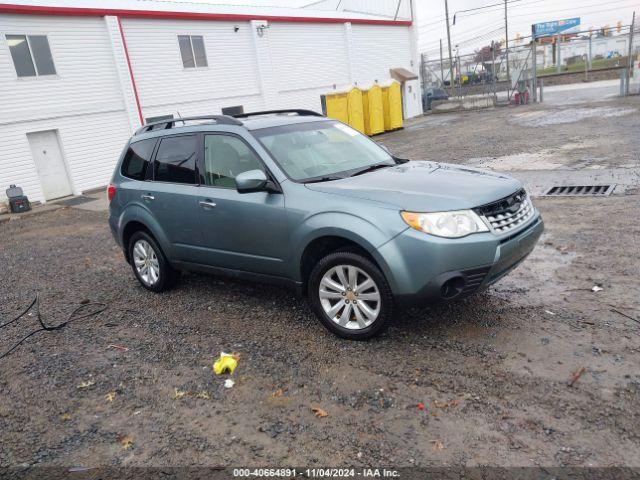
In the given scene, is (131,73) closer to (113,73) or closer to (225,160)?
(113,73)

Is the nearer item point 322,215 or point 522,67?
point 322,215

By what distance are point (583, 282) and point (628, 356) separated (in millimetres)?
1465

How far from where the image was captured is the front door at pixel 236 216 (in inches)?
173

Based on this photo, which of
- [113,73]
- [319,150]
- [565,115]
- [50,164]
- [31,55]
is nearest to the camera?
[319,150]

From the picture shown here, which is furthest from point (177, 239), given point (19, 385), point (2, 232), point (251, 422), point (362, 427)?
point (2, 232)

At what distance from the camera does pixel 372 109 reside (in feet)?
75.8

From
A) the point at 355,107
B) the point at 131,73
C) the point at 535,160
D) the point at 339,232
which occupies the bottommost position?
the point at 535,160

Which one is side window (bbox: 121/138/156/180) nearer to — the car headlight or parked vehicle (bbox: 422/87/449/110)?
the car headlight

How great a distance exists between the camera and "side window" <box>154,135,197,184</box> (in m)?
5.10

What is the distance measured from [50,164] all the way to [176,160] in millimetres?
12933

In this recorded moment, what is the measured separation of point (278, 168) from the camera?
14.5ft

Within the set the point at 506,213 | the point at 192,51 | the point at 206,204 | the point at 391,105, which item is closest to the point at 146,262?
the point at 206,204

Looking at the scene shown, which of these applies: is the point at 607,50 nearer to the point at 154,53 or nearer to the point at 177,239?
the point at 154,53

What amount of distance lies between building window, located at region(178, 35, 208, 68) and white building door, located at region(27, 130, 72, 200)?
19.5ft
